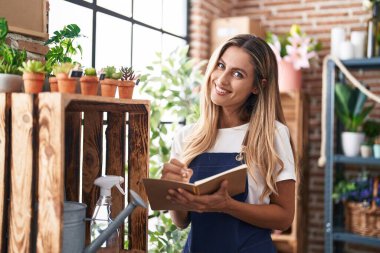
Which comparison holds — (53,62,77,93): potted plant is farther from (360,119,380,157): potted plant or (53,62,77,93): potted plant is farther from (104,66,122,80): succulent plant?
(360,119,380,157): potted plant

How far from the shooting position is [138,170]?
1.56m

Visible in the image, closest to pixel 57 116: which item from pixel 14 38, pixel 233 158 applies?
pixel 14 38

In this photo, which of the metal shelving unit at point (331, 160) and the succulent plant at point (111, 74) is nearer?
the succulent plant at point (111, 74)

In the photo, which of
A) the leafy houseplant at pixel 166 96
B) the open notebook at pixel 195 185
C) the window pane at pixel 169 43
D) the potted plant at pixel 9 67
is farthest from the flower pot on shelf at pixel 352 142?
the potted plant at pixel 9 67

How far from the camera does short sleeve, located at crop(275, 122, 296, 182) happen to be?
166 centimetres

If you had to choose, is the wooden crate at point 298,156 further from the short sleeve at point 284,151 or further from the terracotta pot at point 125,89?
the terracotta pot at point 125,89

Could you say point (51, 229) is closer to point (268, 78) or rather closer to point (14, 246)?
point (14, 246)

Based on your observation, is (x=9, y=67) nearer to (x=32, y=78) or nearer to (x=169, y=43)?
(x=32, y=78)

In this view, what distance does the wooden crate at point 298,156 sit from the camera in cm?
352

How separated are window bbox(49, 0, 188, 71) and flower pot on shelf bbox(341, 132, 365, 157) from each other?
1.36m

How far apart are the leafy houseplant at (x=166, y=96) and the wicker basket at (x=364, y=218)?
134cm

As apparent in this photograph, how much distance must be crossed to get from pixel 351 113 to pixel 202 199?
2.37 meters

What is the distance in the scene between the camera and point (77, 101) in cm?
123

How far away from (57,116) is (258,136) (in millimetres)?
767
